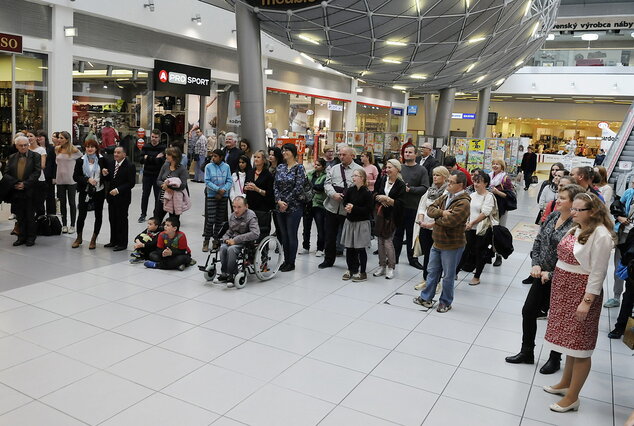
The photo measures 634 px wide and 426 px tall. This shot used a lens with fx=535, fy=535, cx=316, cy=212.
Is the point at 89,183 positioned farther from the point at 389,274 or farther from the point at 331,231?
the point at 389,274

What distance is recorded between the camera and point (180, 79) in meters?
17.5

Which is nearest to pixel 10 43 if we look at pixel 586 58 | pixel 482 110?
pixel 482 110

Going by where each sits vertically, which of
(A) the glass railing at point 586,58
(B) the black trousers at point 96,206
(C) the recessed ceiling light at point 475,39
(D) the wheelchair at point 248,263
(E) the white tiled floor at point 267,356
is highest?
(A) the glass railing at point 586,58

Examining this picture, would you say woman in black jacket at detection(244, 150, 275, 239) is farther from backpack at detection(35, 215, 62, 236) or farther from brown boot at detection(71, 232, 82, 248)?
backpack at detection(35, 215, 62, 236)

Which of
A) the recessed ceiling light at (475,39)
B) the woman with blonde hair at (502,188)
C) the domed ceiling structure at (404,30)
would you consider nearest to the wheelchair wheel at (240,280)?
the woman with blonde hair at (502,188)

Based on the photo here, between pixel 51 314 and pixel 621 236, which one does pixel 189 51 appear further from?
pixel 621 236

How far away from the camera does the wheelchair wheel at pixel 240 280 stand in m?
6.76

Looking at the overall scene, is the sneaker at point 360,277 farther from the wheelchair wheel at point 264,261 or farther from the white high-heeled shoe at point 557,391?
the white high-heeled shoe at point 557,391

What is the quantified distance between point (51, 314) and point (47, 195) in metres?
4.59

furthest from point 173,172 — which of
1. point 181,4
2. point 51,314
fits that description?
point 181,4

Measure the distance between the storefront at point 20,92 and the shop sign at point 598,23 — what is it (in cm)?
2521

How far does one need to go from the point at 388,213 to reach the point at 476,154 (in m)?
10.7

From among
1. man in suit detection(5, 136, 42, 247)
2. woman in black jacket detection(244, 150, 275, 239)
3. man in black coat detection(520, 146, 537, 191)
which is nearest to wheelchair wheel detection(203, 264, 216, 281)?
woman in black jacket detection(244, 150, 275, 239)

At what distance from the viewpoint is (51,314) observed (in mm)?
5633
